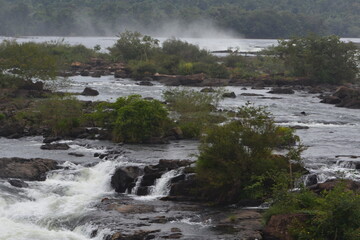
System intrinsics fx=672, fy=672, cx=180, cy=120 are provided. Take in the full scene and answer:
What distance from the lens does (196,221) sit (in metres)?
27.7

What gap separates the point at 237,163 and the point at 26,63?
3632 cm

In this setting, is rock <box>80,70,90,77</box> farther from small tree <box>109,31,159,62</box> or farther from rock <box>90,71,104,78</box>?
small tree <box>109,31,159,62</box>

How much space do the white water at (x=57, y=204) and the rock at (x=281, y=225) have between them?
647cm

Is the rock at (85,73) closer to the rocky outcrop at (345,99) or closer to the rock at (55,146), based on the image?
the rocky outcrop at (345,99)

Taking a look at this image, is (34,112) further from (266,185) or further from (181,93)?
(266,185)

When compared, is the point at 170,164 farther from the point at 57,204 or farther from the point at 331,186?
the point at 331,186

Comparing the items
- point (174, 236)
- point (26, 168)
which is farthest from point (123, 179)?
point (174, 236)

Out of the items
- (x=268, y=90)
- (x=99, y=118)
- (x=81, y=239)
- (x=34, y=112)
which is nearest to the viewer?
(x=81, y=239)

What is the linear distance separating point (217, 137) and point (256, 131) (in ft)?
7.36

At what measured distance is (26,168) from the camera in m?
34.9

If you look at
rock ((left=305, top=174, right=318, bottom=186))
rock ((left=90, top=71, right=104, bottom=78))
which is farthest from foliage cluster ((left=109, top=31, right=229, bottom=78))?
rock ((left=305, top=174, right=318, bottom=186))

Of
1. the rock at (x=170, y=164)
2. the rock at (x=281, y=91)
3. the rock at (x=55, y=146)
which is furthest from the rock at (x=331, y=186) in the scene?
the rock at (x=281, y=91)

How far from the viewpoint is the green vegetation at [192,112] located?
4441 centimetres

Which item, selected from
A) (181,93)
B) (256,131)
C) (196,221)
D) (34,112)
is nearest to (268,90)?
(181,93)
